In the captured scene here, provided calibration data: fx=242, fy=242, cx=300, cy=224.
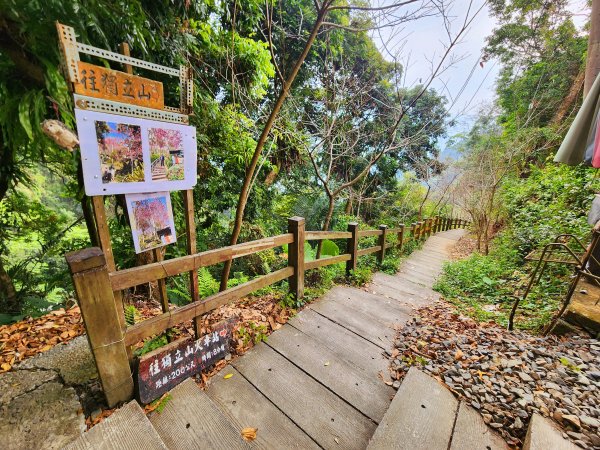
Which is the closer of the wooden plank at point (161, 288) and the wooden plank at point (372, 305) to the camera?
the wooden plank at point (161, 288)

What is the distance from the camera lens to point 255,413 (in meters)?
1.86

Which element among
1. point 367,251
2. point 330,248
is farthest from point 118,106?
point 330,248

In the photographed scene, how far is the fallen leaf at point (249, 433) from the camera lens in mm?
1693

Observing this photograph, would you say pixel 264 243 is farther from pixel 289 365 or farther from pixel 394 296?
pixel 394 296

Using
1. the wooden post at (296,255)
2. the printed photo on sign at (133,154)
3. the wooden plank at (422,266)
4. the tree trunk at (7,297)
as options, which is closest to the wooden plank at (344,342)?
the wooden post at (296,255)

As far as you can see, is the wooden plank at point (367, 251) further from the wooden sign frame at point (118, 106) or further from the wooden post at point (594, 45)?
the wooden post at point (594, 45)

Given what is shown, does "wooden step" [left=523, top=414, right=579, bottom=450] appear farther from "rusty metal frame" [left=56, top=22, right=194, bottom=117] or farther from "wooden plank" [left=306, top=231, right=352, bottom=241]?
"rusty metal frame" [left=56, top=22, right=194, bottom=117]

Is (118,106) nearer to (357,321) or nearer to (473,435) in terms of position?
(357,321)

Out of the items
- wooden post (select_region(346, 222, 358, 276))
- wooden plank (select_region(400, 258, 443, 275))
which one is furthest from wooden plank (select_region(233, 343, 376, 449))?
wooden plank (select_region(400, 258, 443, 275))

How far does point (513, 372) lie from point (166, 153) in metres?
3.49

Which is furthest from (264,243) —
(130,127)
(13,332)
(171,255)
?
(13,332)

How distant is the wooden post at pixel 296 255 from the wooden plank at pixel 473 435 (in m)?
1.95

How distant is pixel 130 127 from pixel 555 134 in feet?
44.0

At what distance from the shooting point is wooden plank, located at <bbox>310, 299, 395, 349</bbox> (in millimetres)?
2762
